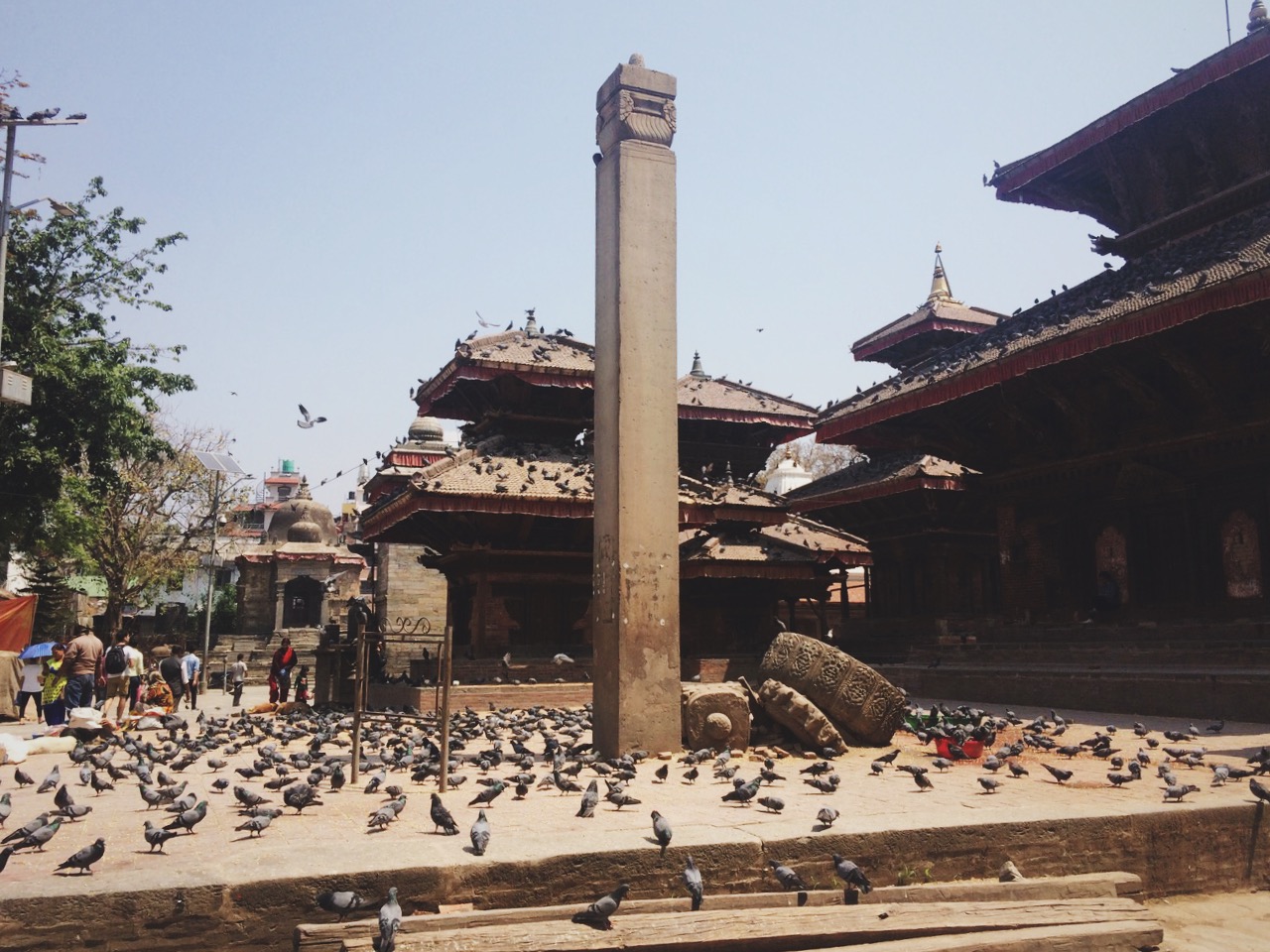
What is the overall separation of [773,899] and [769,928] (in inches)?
14.4

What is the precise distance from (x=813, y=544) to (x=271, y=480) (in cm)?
7544

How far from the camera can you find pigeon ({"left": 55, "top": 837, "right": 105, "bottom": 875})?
4949 mm

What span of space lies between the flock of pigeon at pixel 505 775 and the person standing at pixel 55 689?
19.5 feet

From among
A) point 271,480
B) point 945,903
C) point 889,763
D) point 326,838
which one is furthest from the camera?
point 271,480

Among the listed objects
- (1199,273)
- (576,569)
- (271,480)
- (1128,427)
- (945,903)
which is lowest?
(945,903)

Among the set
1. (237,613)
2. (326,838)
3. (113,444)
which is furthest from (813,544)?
(237,613)

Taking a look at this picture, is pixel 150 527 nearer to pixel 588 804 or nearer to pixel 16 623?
pixel 16 623

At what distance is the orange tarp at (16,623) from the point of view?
19594mm

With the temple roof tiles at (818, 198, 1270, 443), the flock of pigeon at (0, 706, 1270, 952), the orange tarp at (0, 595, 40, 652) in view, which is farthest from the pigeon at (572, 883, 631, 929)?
the orange tarp at (0, 595, 40, 652)

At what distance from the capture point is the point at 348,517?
58188 mm

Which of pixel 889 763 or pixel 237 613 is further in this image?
pixel 237 613

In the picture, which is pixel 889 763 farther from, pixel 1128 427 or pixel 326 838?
pixel 1128 427

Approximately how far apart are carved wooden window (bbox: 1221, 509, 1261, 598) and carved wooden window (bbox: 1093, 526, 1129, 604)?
1810 millimetres

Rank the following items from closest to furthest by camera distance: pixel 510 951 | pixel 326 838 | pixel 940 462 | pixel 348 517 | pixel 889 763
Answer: pixel 510 951
pixel 326 838
pixel 889 763
pixel 940 462
pixel 348 517
